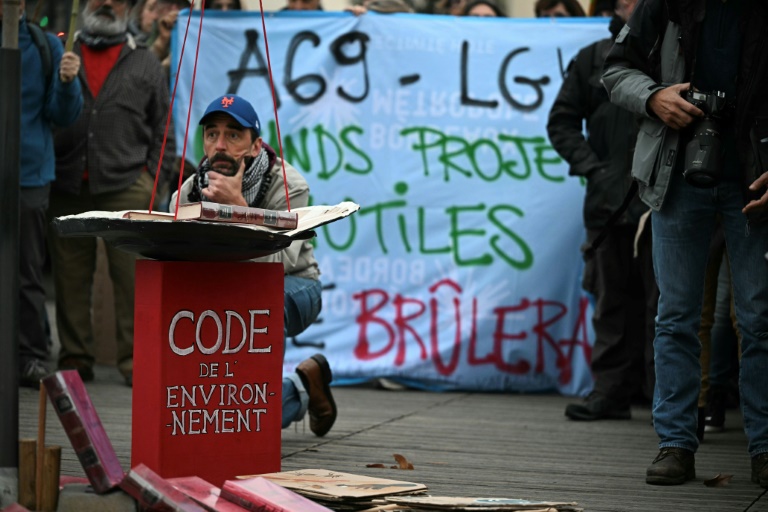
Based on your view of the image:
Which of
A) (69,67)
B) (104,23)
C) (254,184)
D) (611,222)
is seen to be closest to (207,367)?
(254,184)

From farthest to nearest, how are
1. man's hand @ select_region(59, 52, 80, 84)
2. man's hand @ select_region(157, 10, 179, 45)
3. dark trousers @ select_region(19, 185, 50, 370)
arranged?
man's hand @ select_region(157, 10, 179, 45)
dark trousers @ select_region(19, 185, 50, 370)
man's hand @ select_region(59, 52, 80, 84)

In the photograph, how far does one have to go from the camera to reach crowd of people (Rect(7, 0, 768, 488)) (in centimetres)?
490

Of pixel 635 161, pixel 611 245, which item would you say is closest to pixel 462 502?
pixel 635 161

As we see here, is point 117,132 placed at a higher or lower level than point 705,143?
lower

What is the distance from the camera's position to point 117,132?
8.03 metres

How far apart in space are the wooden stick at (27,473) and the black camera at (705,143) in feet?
8.18

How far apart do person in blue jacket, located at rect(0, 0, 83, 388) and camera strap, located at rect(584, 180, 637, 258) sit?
2.98 m

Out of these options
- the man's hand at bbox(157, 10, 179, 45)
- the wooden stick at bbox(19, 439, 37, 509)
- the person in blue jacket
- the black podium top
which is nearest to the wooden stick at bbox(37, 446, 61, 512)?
the wooden stick at bbox(19, 439, 37, 509)

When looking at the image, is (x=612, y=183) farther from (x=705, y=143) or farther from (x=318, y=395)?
(x=705, y=143)

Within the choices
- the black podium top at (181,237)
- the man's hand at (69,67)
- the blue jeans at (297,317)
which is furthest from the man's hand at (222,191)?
the man's hand at (69,67)

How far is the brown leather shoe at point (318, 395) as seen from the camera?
593 centimetres

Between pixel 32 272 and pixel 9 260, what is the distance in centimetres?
404

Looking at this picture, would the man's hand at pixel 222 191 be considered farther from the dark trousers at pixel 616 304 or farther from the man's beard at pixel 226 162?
the dark trousers at pixel 616 304

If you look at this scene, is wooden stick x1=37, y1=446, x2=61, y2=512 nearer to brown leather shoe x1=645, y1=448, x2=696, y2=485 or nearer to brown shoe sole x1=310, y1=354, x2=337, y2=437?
brown leather shoe x1=645, y1=448, x2=696, y2=485
